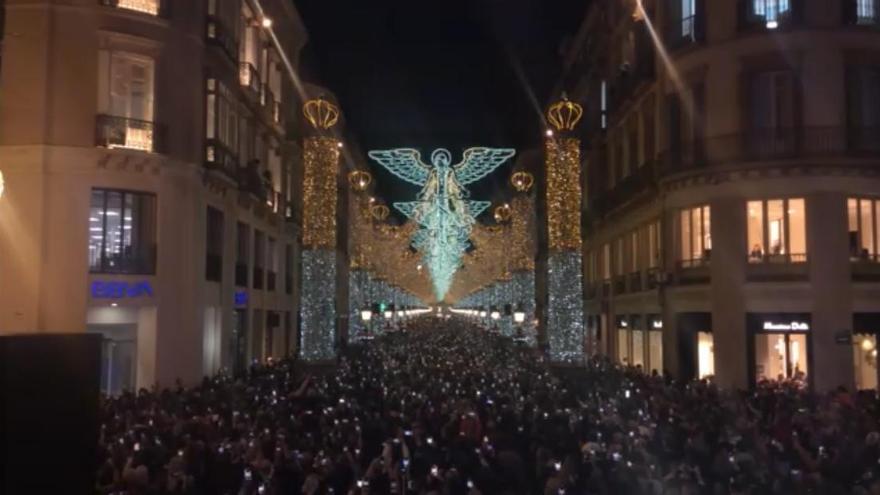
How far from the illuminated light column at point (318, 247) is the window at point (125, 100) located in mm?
4875

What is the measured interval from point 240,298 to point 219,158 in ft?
27.6

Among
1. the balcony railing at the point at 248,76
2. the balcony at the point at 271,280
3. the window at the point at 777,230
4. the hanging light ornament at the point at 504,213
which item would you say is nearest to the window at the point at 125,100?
the balcony railing at the point at 248,76

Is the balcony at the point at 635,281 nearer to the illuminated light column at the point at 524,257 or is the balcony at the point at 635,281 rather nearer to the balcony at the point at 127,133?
the illuminated light column at the point at 524,257

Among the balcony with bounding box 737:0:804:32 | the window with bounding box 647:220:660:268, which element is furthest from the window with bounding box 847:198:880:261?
the window with bounding box 647:220:660:268

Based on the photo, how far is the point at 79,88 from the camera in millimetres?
26578

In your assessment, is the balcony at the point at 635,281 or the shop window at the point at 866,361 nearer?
the shop window at the point at 866,361

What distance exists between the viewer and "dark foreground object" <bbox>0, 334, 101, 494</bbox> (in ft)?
17.6

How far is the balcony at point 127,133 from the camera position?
26.8 metres

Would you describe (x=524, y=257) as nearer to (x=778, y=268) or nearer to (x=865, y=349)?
(x=778, y=268)

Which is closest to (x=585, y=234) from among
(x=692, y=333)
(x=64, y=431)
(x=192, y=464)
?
(x=692, y=333)

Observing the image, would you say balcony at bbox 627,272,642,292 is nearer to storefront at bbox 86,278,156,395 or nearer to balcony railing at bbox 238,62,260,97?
balcony railing at bbox 238,62,260,97

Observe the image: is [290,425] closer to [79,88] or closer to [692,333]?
[79,88]

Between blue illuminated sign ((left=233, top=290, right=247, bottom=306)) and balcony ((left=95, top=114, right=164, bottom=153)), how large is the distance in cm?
1007

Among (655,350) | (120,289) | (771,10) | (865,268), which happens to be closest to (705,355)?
(865,268)
